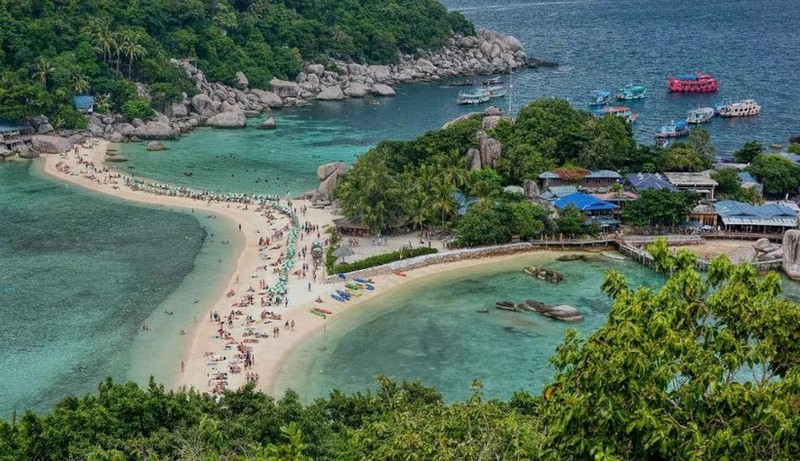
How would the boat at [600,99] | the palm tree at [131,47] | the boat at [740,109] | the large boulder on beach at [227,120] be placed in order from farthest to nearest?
the boat at [600,99], the boat at [740,109], the palm tree at [131,47], the large boulder on beach at [227,120]

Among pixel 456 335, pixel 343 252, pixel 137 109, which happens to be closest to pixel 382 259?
pixel 343 252

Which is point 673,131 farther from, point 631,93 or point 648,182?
point 648,182

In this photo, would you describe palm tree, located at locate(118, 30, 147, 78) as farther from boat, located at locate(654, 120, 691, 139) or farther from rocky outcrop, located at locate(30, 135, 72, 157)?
boat, located at locate(654, 120, 691, 139)

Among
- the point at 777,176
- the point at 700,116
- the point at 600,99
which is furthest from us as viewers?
the point at 600,99

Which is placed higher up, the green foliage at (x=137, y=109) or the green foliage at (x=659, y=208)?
the green foliage at (x=137, y=109)

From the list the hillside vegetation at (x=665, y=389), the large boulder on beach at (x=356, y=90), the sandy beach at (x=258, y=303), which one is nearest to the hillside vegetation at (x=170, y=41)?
the large boulder on beach at (x=356, y=90)

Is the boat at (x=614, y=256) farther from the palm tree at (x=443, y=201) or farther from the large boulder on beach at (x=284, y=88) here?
the large boulder on beach at (x=284, y=88)

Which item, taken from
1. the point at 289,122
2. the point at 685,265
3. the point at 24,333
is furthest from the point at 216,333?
the point at 289,122
